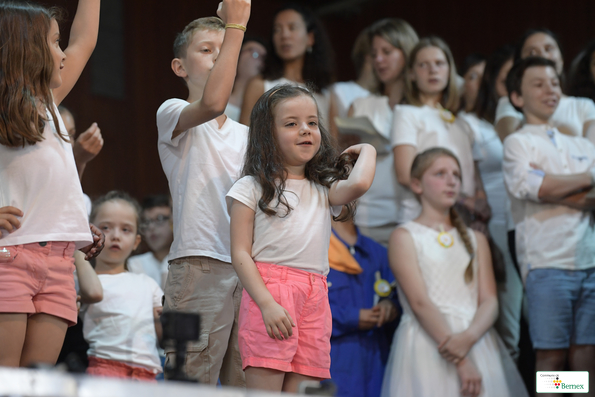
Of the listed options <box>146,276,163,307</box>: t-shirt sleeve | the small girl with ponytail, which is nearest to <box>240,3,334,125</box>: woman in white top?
the small girl with ponytail

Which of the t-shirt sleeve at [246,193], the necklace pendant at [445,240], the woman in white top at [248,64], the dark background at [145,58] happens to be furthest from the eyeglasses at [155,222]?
the t-shirt sleeve at [246,193]

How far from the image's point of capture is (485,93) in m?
3.61

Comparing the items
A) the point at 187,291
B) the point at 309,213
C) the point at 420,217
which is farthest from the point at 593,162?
the point at 187,291

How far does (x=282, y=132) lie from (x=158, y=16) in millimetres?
3467

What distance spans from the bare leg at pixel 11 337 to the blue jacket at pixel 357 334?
1.38m

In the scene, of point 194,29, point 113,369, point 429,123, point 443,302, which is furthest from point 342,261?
point 194,29

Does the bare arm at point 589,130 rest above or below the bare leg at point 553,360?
above

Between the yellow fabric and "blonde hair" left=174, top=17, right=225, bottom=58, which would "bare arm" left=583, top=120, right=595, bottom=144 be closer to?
the yellow fabric

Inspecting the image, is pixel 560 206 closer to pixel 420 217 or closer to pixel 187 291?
pixel 420 217

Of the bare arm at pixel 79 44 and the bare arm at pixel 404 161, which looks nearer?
the bare arm at pixel 79 44

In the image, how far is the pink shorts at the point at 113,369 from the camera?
2.40 meters

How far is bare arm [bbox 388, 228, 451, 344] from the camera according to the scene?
105 inches

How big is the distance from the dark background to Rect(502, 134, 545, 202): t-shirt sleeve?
221 centimetres

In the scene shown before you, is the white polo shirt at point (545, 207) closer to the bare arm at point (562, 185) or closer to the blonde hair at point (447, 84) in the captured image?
the bare arm at point (562, 185)
